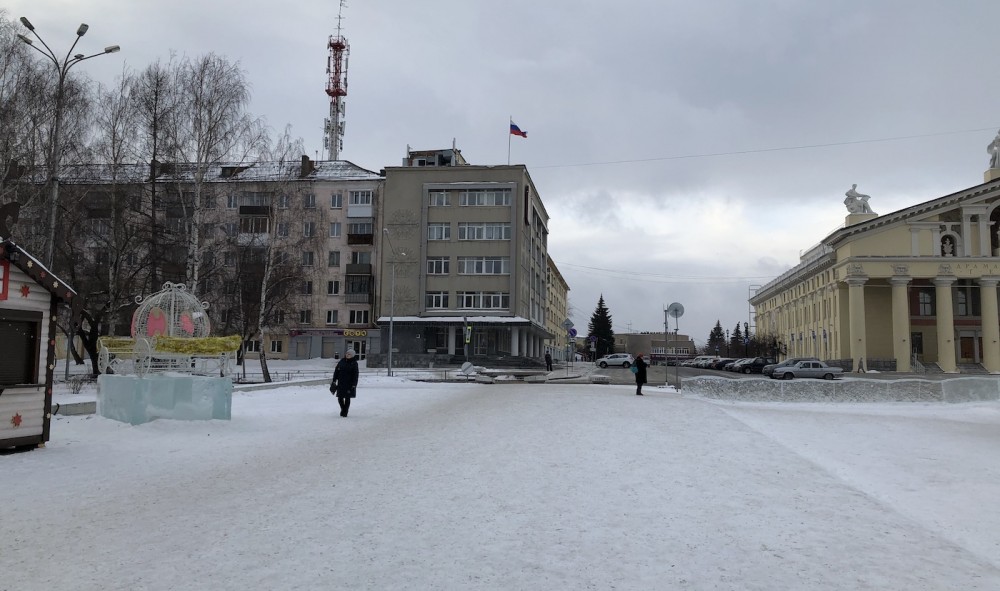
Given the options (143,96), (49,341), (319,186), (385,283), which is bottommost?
(49,341)

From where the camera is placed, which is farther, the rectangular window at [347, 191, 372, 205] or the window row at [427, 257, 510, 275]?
the rectangular window at [347, 191, 372, 205]

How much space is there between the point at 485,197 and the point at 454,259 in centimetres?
631

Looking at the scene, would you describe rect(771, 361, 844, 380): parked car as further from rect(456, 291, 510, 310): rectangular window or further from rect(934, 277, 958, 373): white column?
rect(456, 291, 510, 310): rectangular window

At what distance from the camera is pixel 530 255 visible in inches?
2719

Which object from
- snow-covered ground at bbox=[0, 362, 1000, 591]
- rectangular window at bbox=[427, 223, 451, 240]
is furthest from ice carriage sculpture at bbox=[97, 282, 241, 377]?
rectangular window at bbox=[427, 223, 451, 240]

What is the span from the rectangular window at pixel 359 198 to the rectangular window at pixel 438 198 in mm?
8409

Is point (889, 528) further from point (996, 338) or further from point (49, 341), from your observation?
point (996, 338)

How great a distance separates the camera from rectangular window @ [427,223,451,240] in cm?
6200

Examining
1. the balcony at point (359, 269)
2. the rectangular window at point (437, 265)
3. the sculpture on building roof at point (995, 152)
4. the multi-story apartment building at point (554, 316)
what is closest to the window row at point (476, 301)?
the rectangular window at point (437, 265)

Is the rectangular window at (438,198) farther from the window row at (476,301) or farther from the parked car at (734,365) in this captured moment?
the parked car at (734,365)

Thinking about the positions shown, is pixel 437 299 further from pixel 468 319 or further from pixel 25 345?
pixel 25 345

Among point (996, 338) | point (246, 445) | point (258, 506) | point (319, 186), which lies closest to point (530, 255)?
point (319, 186)

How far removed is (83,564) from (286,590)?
174cm

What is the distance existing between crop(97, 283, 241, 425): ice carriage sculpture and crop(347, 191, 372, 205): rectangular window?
52.1m
